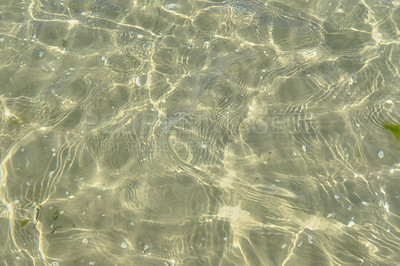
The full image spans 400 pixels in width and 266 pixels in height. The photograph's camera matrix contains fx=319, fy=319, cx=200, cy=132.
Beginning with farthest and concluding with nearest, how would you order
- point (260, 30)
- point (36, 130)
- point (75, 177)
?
point (260, 30) → point (36, 130) → point (75, 177)

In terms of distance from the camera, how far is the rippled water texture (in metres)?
3.57

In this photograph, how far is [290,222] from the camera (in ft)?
12.0

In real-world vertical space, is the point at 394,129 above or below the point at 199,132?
above

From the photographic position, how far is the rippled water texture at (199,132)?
3572 mm

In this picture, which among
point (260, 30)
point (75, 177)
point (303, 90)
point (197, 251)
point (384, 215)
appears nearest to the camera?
point (197, 251)

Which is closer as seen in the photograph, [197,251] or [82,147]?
[197,251]

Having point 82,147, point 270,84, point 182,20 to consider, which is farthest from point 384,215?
point 182,20

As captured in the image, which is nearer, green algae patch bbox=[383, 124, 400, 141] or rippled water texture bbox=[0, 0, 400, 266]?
rippled water texture bbox=[0, 0, 400, 266]

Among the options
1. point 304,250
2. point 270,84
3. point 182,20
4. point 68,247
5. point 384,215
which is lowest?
point 68,247

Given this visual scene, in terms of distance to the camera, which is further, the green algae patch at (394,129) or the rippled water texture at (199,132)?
the green algae patch at (394,129)

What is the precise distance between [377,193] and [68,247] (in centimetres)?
364

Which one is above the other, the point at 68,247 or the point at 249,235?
the point at 249,235

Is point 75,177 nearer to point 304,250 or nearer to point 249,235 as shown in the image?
point 249,235

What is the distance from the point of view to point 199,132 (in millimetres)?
4387
